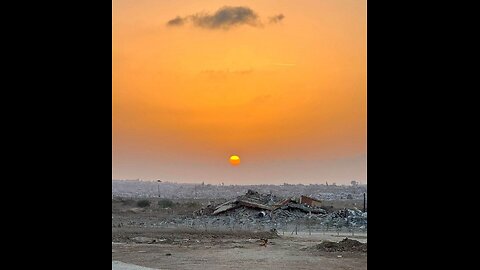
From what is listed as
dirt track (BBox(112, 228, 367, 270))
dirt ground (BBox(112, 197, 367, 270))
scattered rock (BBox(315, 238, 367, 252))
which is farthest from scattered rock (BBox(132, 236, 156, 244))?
scattered rock (BBox(315, 238, 367, 252))

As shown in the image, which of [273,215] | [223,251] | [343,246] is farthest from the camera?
[273,215]

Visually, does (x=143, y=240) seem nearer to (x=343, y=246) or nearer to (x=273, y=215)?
(x=343, y=246)

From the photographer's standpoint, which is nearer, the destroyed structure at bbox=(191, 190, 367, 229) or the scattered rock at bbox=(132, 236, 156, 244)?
the scattered rock at bbox=(132, 236, 156, 244)

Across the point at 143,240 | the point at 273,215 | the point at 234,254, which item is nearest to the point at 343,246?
the point at 234,254

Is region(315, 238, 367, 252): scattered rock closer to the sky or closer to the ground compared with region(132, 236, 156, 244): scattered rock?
closer to the sky

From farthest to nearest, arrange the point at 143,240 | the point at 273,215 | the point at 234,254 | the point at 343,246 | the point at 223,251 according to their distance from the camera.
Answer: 1. the point at 273,215
2. the point at 143,240
3. the point at 343,246
4. the point at 223,251
5. the point at 234,254

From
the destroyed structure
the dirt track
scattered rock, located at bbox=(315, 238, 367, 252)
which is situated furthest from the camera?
the destroyed structure

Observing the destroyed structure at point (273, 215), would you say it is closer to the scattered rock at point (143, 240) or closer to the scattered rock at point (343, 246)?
the scattered rock at point (143, 240)

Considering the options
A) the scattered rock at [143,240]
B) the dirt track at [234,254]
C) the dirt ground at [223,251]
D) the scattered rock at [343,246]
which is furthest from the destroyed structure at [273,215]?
the scattered rock at [343,246]

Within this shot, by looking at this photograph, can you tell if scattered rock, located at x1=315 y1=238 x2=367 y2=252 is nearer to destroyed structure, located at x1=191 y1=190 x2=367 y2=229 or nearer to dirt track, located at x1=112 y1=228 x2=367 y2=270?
dirt track, located at x1=112 y1=228 x2=367 y2=270

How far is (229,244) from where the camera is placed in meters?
13.0

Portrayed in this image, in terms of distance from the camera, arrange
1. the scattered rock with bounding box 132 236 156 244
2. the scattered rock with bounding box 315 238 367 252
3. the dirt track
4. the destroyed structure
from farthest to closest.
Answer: the destroyed structure < the scattered rock with bounding box 132 236 156 244 < the scattered rock with bounding box 315 238 367 252 < the dirt track
